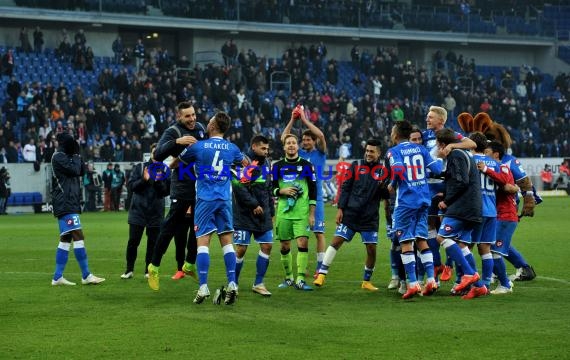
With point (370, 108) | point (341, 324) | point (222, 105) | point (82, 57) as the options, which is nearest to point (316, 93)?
point (370, 108)

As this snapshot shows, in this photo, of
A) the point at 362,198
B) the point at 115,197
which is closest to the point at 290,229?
the point at 362,198

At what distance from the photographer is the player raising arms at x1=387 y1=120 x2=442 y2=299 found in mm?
12695

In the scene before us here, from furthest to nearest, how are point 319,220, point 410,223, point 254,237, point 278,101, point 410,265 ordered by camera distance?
point 278,101
point 319,220
point 254,237
point 410,223
point 410,265

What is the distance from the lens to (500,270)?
523 inches

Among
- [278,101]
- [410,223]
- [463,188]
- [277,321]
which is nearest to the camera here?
[277,321]

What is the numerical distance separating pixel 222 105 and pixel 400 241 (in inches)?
1314

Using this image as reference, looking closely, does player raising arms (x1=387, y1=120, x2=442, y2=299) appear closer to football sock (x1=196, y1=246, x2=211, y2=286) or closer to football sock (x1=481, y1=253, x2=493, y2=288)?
football sock (x1=481, y1=253, x2=493, y2=288)

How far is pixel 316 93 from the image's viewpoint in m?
49.4

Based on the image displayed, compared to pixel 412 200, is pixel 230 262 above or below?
below

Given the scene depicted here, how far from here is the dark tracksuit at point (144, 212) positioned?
50.2 ft

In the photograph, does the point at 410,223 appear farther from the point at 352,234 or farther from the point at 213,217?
the point at 213,217

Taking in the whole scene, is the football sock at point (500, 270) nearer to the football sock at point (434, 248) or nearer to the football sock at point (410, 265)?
the football sock at point (434, 248)

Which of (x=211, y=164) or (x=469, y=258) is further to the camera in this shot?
(x=469, y=258)

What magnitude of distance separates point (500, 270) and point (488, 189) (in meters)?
1.07
